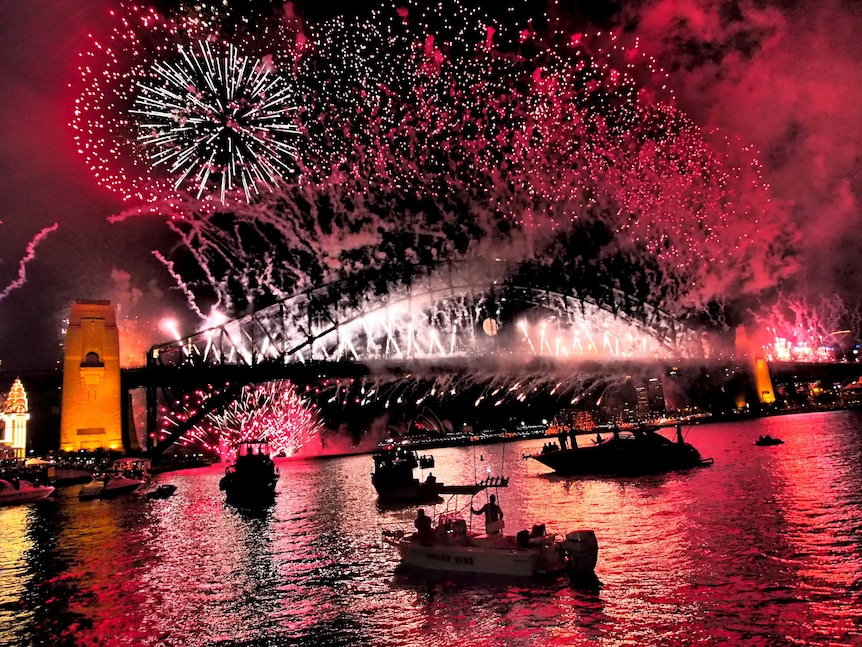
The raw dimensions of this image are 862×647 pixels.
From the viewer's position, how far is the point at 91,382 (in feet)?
199

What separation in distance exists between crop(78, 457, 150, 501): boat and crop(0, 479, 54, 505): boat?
2235 millimetres

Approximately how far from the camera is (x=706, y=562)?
16438mm

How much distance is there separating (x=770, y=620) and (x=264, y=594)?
11.1 m

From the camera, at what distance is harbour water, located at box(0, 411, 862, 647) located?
1247 cm

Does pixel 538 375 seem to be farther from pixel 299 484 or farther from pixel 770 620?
pixel 770 620

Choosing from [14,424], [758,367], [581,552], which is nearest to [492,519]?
[581,552]

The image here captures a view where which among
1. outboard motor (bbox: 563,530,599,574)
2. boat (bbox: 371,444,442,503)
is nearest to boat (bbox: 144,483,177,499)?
boat (bbox: 371,444,442,503)

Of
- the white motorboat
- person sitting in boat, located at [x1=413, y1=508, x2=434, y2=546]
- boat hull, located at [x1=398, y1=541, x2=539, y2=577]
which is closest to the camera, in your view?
boat hull, located at [x1=398, y1=541, x2=539, y2=577]

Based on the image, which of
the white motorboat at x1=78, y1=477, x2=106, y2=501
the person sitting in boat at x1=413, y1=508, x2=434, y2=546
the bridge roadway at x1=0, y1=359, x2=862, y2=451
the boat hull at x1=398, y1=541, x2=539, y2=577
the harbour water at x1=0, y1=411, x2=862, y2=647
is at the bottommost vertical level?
the harbour water at x1=0, y1=411, x2=862, y2=647

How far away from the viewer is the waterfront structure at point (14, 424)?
6222 cm

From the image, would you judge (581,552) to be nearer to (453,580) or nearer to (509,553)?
(509,553)

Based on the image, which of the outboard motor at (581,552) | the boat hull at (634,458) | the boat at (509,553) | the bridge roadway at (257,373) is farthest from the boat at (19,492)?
the outboard motor at (581,552)

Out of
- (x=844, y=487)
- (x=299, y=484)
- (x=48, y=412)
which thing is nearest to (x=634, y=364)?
(x=299, y=484)

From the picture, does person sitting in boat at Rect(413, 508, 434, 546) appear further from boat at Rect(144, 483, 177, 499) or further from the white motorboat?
the white motorboat
